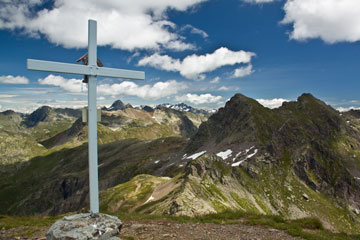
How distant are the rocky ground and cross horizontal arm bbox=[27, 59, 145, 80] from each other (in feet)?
31.7

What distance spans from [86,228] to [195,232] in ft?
23.7

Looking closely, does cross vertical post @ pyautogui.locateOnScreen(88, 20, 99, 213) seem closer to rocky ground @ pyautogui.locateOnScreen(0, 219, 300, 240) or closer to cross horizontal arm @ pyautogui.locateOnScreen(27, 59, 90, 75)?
cross horizontal arm @ pyautogui.locateOnScreen(27, 59, 90, 75)

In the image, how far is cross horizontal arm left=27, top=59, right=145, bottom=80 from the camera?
1095 centimetres

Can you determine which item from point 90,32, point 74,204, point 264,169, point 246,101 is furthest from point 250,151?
point 74,204

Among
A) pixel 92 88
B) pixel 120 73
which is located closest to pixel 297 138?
pixel 120 73

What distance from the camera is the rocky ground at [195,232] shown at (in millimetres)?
13703

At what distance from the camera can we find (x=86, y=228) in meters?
10.3

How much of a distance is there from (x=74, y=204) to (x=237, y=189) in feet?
416

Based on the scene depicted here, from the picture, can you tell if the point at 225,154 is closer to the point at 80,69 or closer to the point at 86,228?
the point at 80,69

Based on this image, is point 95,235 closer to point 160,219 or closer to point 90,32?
point 160,219

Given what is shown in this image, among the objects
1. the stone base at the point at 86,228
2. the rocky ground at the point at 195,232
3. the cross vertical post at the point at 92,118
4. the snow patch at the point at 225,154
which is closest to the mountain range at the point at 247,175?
the snow patch at the point at 225,154

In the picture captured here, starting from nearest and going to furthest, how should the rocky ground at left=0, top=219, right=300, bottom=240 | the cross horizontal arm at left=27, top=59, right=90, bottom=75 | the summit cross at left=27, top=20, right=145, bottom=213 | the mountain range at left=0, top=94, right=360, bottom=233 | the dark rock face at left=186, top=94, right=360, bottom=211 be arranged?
1. the cross horizontal arm at left=27, top=59, right=90, bottom=75
2. the summit cross at left=27, top=20, right=145, bottom=213
3. the rocky ground at left=0, top=219, right=300, bottom=240
4. the mountain range at left=0, top=94, right=360, bottom=233
5. the dark rock face at left=186, top=94, right=360, bottom=211

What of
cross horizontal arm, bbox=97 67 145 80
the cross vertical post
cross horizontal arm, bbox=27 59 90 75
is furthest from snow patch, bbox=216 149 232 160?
cross horizontal arm, bbox=27 59 90 75

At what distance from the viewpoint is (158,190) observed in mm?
62906
